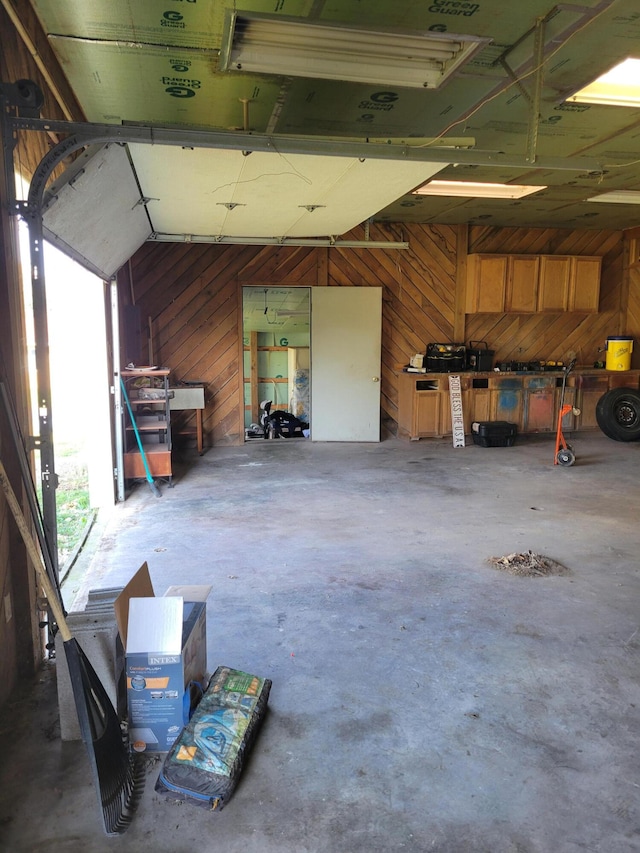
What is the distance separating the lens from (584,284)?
28.6ft

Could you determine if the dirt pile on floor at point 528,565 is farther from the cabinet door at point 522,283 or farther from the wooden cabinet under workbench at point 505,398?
the cabinet door at point 522,283

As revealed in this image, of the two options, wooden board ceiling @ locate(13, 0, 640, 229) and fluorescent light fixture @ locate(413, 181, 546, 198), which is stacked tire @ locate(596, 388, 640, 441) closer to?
fluorescent light fixture @ locate(413, 181, 546, 198)

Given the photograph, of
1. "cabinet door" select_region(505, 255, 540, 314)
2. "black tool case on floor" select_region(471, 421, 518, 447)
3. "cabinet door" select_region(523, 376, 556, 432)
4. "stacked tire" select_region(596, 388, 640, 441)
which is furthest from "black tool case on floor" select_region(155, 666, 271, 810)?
"cabinet door" select_region(505, 255, 540, 314)

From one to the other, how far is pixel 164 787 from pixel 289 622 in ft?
4.08

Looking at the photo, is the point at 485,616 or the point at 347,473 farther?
the point at 347,473

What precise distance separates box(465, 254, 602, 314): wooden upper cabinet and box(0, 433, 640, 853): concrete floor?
3.90 m

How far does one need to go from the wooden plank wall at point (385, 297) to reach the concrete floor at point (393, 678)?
2.96 m

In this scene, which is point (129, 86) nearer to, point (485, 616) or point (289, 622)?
point (289, 622)

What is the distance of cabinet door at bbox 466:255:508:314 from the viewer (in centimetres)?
846

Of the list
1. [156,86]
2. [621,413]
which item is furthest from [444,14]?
[621,413]

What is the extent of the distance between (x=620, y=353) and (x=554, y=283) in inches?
56.4

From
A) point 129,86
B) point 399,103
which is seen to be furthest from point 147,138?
point 399,103

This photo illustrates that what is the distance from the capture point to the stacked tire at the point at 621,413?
8.15 m

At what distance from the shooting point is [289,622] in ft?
10.4
